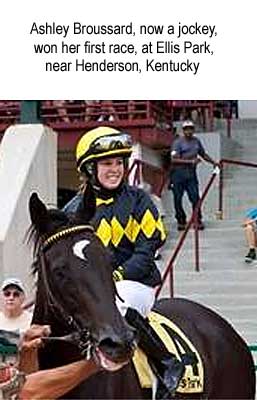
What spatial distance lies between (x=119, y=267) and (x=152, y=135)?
422 inches

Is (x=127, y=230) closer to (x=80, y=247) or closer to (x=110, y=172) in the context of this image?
(x=110, y=172)

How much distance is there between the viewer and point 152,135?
15547 millimetres

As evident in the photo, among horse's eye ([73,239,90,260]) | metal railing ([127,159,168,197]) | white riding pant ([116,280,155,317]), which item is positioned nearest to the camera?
A: horse's eye ([73,239,90,260])

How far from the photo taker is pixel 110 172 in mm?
4895

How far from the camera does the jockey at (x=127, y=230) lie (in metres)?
4.84

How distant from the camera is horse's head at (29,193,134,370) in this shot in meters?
3.86

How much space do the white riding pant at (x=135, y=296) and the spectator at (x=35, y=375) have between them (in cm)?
54

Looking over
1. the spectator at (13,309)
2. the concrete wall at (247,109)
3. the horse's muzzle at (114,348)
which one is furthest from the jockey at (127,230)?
the concrete wall at (247,109)

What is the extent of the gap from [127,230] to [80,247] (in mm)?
882
